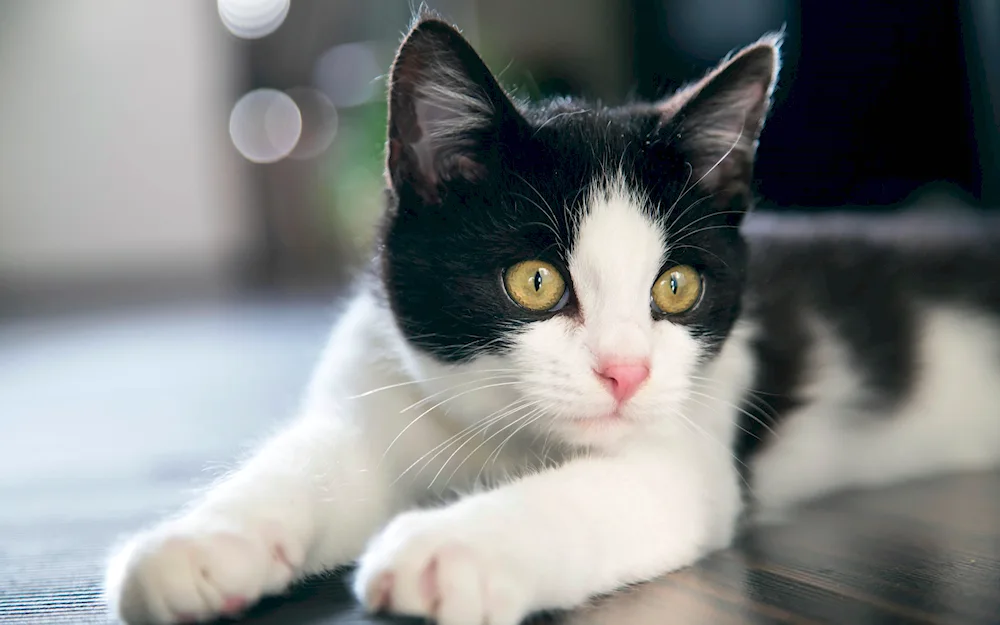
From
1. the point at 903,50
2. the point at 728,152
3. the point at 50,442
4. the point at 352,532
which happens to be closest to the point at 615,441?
the point at 352,532

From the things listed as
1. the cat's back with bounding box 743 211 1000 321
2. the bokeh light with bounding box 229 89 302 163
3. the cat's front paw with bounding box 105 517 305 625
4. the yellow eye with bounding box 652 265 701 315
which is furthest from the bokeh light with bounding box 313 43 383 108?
the cat's front paw with bounding box 105 517 305 625

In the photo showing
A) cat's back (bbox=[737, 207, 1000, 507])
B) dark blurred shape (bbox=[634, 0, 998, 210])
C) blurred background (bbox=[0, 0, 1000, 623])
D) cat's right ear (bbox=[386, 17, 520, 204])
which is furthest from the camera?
dark blurred shape (bbox=[634, 0, 998, 210])

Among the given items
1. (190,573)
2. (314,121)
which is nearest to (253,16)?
(314,121)

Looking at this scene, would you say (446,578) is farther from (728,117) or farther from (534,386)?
(728,117)

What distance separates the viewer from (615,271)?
3.58 feet

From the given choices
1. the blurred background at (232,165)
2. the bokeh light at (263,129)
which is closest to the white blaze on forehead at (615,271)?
the blurred background at (232,165)

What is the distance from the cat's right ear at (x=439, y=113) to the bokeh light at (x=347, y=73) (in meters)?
4.52

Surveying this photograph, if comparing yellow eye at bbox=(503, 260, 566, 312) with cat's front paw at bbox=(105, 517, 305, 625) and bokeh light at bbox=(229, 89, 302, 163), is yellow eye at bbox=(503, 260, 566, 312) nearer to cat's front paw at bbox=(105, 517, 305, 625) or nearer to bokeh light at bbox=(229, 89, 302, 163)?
cat's front paw at bbox=(105, 517, 305, 625)

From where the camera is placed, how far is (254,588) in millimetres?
908

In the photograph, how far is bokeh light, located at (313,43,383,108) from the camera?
225 inches

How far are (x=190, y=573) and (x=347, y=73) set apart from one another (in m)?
5.41

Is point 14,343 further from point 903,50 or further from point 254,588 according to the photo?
point 903,50

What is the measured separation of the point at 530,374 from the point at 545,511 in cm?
19

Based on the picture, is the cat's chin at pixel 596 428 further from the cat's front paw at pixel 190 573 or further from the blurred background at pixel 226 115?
the blurred background at pixel 226 115
